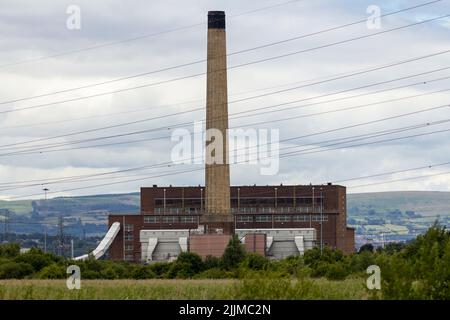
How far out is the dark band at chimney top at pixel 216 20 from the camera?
431ft

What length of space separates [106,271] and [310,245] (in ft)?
240

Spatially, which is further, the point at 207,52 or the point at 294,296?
the point at 207,52

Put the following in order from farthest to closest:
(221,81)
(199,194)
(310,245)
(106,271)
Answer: (199,194)
(310,245)
(221,81)
(106,271)

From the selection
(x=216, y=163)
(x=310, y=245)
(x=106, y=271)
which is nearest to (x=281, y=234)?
(x=310, y=245)

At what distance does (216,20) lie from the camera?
132000 millimetres

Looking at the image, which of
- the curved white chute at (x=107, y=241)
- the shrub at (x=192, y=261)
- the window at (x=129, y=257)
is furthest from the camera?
the window at (x=129, y=257)

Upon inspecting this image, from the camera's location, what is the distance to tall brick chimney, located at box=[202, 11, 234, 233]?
129 m

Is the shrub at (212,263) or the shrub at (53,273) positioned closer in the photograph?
the shrub at (53,273)

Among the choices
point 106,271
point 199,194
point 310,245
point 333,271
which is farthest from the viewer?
point 199,194

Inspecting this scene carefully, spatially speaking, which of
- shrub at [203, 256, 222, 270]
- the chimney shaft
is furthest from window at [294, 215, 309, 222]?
shrub at [203, 256, 222, 270]

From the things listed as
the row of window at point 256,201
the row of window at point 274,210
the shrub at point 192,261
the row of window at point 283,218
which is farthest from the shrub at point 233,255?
the row of window at point 256,201

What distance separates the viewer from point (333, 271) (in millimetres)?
67875

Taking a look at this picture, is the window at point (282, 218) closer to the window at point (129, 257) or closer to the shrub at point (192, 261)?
the window at point (129, 257)
